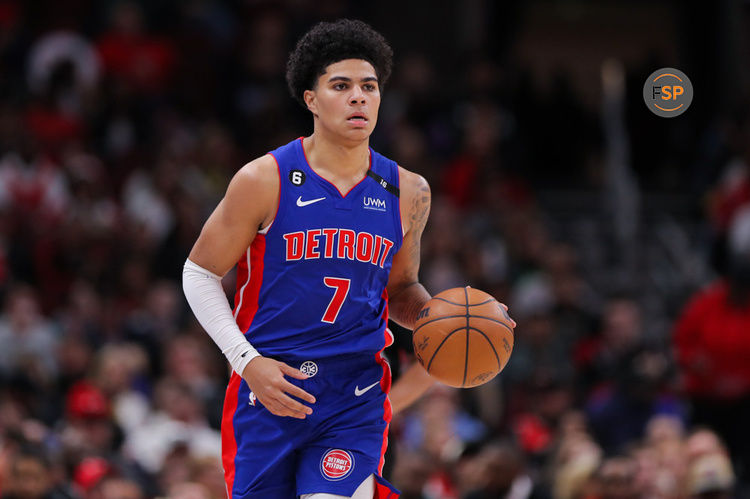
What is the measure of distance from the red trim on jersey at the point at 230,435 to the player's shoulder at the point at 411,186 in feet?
3.60

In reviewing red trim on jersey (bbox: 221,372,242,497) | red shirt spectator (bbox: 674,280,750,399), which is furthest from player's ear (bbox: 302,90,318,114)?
red shirt spectator (bbox: 674,280,750,399)

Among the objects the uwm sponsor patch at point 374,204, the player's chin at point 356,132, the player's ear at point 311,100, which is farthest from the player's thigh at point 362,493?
the player's ear at point 311,100

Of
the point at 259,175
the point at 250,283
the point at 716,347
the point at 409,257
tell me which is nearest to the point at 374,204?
the point at 409,257

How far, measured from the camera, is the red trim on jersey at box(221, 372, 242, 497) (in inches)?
187

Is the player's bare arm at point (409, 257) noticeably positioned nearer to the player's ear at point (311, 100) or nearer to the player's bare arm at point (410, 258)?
the player's bare arm at point (410, 258)

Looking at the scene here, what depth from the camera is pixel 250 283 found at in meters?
4.84

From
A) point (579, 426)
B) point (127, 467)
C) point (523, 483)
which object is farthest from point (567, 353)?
point (127, 467)

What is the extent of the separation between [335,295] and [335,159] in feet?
1.97

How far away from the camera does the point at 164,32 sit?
46.6 ft

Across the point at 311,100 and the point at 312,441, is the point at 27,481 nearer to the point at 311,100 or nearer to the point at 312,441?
the point at 312,441

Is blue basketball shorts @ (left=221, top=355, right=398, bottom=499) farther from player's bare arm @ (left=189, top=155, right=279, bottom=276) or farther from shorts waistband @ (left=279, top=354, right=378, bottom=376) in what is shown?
player's bare arm @ (left=189, top=155, right=279, bottom=276)

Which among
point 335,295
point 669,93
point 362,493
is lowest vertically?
point 362,493

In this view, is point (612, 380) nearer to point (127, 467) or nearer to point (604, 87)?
point (127, 467)

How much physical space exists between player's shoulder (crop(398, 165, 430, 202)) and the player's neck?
0.23 metres
